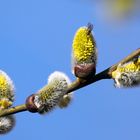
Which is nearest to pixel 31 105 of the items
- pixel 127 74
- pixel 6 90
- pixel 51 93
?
pixel 51 93

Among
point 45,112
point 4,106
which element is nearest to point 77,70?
point 45,112

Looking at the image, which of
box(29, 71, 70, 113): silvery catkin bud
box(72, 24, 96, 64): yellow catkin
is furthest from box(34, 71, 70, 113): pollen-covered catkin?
box(72, 24, 96, 64): yellow catkin

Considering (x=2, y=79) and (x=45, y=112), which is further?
(x=2, y=79)

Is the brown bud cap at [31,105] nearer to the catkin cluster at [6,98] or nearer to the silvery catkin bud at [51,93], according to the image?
the silvery catkin bud at [51,93]

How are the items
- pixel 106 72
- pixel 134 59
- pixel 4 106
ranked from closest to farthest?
1. pixel 134 59
2. pixel 106 72
3. pixel 4 106

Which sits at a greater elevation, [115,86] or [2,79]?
[2,79]

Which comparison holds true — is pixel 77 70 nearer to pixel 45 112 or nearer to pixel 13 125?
pixel 45 112

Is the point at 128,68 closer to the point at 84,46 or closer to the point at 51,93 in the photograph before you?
the point at 84,46

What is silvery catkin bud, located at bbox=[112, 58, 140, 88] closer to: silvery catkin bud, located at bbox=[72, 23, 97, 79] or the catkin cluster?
silvery catkin bud, located at bbox=[72, 23, 97, 79]
